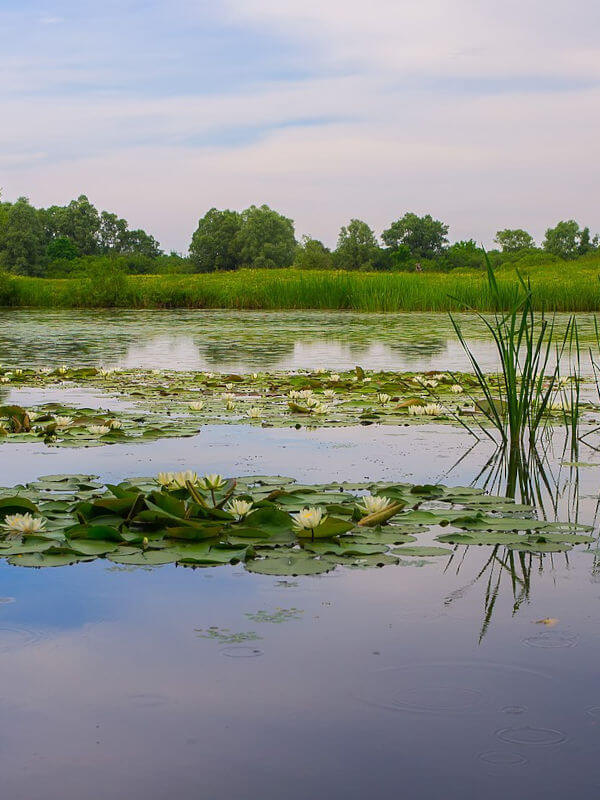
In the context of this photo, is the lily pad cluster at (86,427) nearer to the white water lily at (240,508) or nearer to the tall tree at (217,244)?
the white water lily at (240,508)

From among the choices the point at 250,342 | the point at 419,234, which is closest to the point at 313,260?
the point at 419,234

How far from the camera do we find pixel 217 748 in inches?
54.5

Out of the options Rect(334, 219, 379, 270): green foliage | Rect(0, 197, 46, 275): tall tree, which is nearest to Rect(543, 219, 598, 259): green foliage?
Rect(334, 219, 379, 270): green foliage

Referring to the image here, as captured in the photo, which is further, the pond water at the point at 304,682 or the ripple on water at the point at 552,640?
the ripple on water at the point at 552,640

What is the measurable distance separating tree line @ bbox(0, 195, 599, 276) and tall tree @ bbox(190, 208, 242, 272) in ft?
0.28

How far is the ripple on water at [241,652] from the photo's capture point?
1755 millimetres

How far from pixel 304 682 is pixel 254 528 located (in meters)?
1.00

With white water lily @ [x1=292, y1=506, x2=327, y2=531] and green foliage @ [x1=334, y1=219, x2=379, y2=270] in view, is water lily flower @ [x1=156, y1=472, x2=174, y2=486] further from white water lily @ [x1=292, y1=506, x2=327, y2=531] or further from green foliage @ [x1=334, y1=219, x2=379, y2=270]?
green foliage @ [x1=334, y1=219, x2=379, y2=270]

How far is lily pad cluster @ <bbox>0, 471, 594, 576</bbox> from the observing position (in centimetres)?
241

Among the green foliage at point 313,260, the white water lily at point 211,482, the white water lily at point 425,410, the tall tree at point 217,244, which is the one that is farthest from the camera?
the tall tree at point 217,244

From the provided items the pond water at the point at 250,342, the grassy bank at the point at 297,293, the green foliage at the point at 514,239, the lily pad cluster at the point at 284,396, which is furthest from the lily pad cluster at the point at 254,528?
the green foliage at the point at 514,239

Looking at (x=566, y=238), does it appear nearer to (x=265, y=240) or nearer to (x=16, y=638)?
(x=265, y=240)

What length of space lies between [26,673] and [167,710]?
0.32 metres

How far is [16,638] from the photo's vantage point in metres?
1.83
